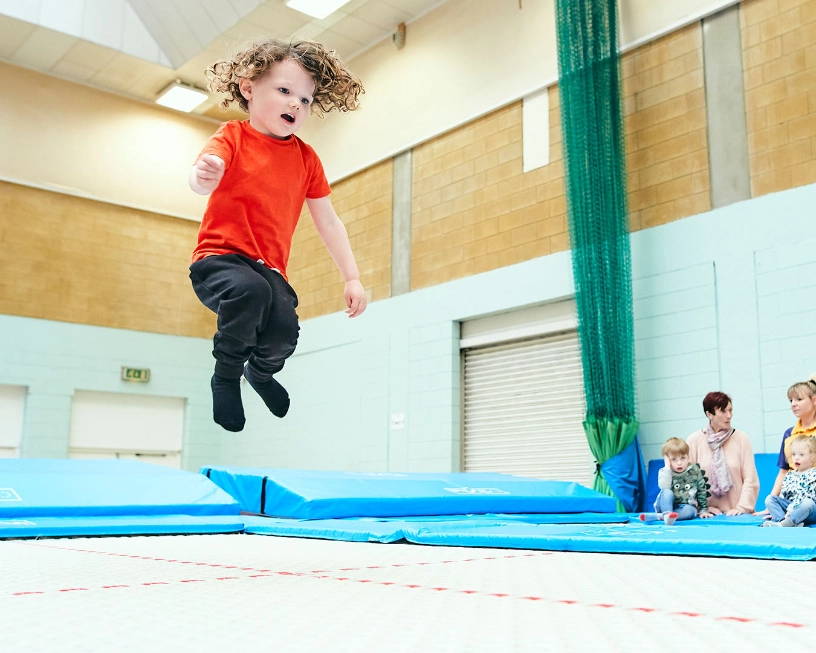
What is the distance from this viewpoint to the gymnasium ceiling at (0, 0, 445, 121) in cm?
885

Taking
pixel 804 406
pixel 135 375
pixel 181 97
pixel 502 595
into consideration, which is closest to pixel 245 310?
A: pixel 502 595

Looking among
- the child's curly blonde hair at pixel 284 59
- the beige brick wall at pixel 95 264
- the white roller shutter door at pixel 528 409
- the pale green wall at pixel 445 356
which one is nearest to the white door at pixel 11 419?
the pale green wall at pixel 445 356

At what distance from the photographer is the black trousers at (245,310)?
82.6 inches

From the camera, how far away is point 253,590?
1499mm

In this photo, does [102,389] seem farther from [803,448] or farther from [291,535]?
[803,448]

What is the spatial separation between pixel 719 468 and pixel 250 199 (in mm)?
4068

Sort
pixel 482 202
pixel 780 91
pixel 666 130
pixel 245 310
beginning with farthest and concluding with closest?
pixel 482 202
pixel 666 130
pixel 780 91
pixel 245 310

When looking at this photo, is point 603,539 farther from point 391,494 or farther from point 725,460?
point 725,460

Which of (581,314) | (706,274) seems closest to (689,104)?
(706,274)

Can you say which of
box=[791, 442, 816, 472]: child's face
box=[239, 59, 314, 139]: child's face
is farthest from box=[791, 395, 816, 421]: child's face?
box=[239, 59, 314, 139]: child's face

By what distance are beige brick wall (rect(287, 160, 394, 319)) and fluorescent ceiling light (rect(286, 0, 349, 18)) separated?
167 cm

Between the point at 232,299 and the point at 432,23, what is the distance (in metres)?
7.51

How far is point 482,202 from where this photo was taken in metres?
8.09

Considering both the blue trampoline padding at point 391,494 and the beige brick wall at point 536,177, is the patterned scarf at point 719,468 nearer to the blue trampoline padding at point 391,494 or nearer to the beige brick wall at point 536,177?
the blue trampoline padding at point 391,494
